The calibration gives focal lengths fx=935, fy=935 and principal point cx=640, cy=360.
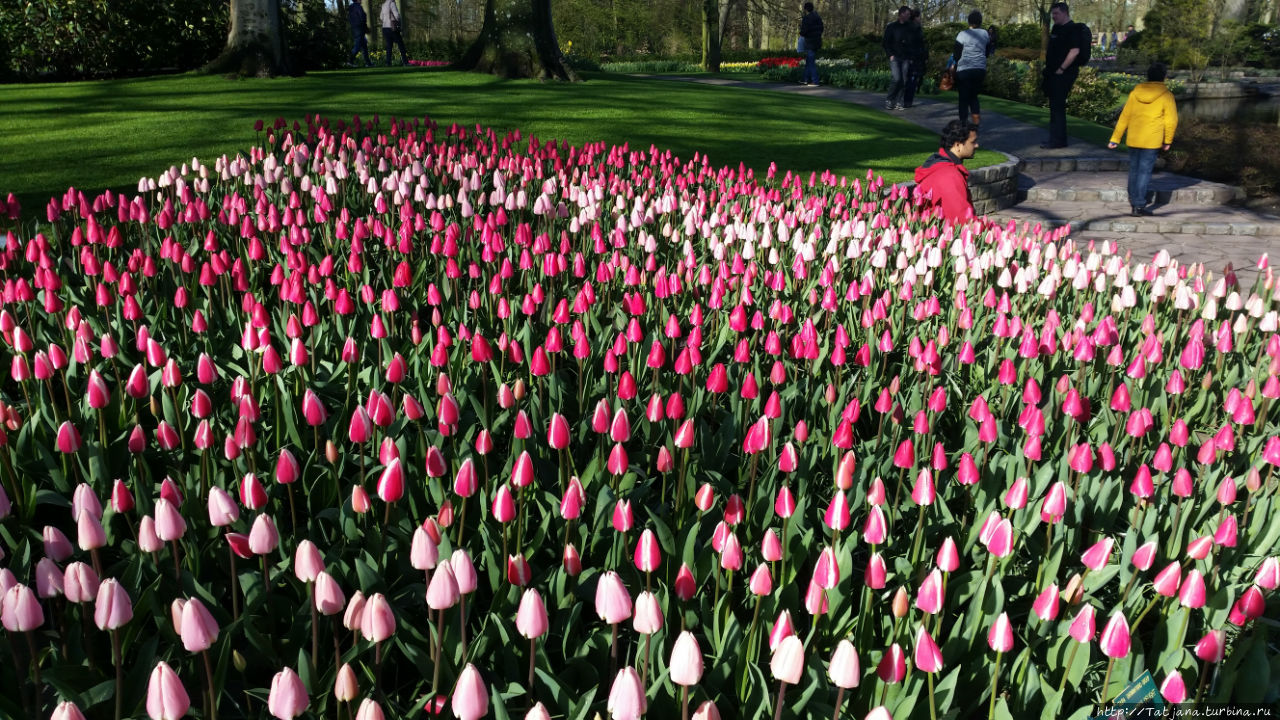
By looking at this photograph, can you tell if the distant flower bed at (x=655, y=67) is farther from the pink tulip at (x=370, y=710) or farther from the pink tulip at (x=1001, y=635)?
the pink tulip at (x=370, y=710)

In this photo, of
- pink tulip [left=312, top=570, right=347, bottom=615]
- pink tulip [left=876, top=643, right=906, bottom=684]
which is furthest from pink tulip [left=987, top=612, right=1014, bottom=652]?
pink tulip [left=312, top=570, right=347, bottom=615]

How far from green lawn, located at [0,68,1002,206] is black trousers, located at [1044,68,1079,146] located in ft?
5.97

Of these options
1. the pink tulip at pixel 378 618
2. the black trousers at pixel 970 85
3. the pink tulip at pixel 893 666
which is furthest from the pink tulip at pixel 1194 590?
the black trousers at pixel 970 85

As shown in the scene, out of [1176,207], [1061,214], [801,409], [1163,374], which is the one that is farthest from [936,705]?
[1176,207]

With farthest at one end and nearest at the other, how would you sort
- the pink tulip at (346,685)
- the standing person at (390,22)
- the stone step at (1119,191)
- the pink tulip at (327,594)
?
the standing person at (390,22) → the stone step at (1119,191) → the pink tulip at (327,594) → the pink tulip at (346,685)

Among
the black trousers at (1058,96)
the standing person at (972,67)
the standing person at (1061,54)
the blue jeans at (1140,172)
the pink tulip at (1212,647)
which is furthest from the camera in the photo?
the standing person at (972,67)

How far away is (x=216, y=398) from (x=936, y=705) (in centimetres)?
263

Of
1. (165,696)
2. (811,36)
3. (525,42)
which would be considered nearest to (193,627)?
(165,696)

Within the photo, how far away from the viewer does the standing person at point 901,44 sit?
54.2 feet

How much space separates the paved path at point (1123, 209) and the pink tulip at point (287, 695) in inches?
265

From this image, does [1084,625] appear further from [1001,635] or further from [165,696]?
[165,696]

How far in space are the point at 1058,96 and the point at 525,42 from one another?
867cm

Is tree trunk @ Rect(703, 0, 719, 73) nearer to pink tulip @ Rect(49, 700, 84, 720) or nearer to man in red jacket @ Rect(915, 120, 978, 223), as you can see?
man in red jacket @ Rect(915, 120, 978, 223)

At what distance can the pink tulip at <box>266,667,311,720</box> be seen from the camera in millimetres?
1477
